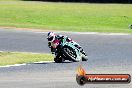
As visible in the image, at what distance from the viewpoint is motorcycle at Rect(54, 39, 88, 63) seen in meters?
16.4

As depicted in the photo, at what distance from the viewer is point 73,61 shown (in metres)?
16.5

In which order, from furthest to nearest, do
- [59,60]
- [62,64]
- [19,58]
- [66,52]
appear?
[19,58] < [59,60] < [66,52] < [62,64]

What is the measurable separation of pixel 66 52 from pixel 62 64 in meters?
0.53

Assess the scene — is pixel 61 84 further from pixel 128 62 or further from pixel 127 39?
pixel 127 39

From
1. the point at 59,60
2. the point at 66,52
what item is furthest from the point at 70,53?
the point at 59,60

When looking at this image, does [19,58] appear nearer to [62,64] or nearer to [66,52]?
[66,52]

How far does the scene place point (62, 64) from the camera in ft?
52.9

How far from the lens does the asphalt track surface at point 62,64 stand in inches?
474

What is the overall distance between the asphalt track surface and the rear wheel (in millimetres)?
276

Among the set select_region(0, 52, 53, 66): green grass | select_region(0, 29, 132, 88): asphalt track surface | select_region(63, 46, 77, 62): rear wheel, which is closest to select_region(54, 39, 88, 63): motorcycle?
select_region(63, 46, 77, 62): rear wheel

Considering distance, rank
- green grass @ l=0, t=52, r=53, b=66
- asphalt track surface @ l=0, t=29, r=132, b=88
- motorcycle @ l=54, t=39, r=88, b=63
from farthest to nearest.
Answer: green grass @ l=0, t=52, r=53, b=66 < motorcycle @ l=54, t=39, r=88, b=63 < asphalt track surface @ l=0, t=29, r=132, b=88

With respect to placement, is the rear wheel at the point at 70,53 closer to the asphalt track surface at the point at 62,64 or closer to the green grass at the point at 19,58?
the asphalt track surface at the point at 62,64

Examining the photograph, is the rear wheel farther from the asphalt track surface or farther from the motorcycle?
the asphalt track surface

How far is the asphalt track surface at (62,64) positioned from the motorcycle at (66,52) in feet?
1.00
